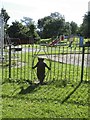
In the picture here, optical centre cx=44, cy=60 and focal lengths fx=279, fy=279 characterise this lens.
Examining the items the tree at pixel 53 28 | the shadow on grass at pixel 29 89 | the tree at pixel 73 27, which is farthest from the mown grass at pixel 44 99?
the tree at pixel 73 27

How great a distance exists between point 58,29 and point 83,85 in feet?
196

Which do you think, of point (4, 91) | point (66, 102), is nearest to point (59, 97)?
point (66, 102)

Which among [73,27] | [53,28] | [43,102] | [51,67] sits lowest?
[43,102]

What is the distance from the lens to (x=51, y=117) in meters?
5.01

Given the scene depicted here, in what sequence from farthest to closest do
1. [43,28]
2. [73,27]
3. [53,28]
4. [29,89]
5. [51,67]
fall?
[73,27], [43,28], [53,28], [51,67], [29,89]

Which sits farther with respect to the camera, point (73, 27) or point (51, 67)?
point (73, 27)

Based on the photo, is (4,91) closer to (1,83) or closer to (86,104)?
(1,83)

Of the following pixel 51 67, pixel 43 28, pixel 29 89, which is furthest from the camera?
pixel 43 28

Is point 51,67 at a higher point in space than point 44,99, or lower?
higher

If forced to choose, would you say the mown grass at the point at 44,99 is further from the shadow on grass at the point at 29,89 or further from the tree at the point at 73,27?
the tree at the point at 73,27

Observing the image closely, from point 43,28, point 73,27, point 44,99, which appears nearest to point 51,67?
point 44,99

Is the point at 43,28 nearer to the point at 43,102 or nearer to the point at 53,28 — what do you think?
the point at 53,28

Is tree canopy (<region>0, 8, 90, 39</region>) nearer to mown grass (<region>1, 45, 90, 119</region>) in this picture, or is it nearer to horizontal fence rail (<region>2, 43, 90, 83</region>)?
horizontal fence rail (<region>2, 43, 90, 83</region>)

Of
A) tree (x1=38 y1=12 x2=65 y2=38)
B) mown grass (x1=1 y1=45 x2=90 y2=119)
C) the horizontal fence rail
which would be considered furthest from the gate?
tree (x1=38 y1=12 x2=65 y2=38)
